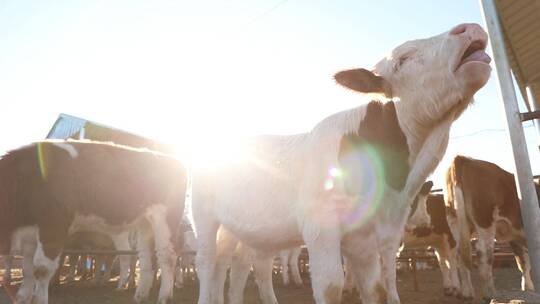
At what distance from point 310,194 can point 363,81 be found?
97 centimetres

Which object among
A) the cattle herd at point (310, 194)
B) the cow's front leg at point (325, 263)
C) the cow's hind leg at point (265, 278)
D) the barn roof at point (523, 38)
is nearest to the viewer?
the cow's front leg at point (325, 263)

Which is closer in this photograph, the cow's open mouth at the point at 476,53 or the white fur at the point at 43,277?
the cow's open mouth at the point at 476,53

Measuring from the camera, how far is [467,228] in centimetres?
666

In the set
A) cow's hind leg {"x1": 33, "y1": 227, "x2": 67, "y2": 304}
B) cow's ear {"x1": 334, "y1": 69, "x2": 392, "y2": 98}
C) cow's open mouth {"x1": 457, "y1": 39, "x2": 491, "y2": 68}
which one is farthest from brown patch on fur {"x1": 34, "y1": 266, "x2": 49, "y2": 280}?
cow's open mouth {"x1": 457, "y1": 39, "x2": 491, "y2": 68}

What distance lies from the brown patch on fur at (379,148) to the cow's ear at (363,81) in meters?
0.14

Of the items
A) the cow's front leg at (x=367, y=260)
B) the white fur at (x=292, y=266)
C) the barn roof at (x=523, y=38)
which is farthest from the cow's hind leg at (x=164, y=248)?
the barn roof at (x=523, y=38)

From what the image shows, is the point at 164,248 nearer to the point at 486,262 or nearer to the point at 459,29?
the point at 486,262

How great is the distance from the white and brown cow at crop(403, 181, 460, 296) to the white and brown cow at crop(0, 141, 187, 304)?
16.9ft

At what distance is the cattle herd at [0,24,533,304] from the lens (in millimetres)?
2846

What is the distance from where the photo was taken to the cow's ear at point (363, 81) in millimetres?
3037

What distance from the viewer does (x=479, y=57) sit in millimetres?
2639

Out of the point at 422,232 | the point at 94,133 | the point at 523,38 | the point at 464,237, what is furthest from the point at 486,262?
the point at 94,133

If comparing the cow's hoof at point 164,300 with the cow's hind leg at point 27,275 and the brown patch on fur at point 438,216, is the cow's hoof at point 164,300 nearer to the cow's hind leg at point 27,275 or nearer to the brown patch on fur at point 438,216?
the cow's hind leg at point 27,275

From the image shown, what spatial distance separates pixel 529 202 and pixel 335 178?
2.66 m
